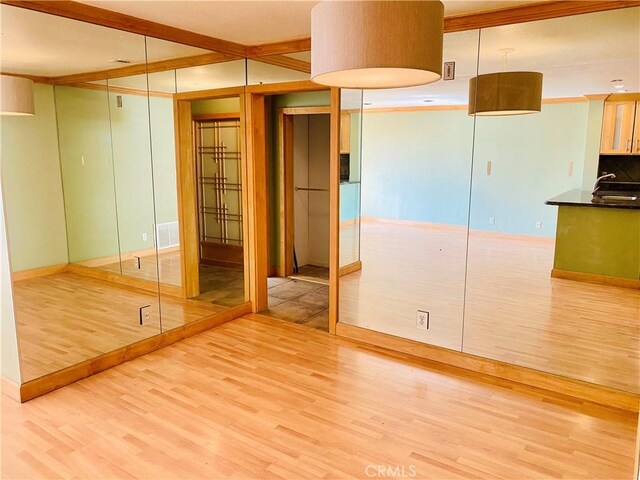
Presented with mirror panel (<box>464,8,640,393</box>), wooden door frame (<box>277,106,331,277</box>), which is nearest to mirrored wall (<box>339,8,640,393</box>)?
mirror panel (<box>464,8,640,393</box>)

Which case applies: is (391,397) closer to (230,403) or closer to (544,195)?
(230,403)

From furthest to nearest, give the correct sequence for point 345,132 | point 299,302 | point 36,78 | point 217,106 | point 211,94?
point 299,302 < point 217,106 < point 211,94 < point 345,132 < point 36,78

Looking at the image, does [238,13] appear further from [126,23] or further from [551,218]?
[551,218]

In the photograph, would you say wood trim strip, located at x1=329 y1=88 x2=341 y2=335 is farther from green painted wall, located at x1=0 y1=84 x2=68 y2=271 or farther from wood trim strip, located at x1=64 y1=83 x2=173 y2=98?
green painted wall, located at x1=0 y1=84 x2=68 y2=271

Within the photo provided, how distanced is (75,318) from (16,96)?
1.60 meters

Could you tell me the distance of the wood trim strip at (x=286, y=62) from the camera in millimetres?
3814

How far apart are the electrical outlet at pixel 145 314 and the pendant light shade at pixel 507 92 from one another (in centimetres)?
305

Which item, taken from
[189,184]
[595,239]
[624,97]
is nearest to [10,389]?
[189,184]

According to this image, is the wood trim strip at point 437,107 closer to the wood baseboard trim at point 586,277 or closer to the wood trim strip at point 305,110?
the wood trim strip at point 305,110

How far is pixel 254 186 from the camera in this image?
432 centimetres

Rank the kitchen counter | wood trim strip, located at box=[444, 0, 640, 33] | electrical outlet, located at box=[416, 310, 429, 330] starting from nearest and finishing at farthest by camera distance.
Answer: wood trim strip, located at box=[444, 0, 640, 33]
the kitchen counter
electrical outlet, located at box=[416, 310, 429, 330]

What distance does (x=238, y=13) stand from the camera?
10.0ft

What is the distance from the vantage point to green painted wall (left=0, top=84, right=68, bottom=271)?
2.75 m

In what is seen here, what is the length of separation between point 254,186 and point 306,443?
2.56 meters
